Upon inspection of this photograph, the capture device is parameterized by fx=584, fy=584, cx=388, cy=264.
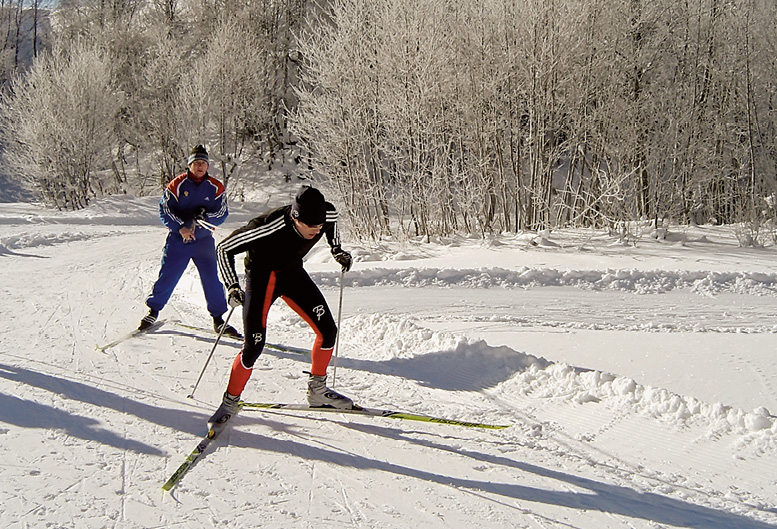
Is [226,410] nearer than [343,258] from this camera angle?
Yes

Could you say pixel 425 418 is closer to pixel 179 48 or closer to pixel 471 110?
pixel 471 110

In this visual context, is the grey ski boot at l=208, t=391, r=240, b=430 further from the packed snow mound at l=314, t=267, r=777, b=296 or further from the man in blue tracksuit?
the packed snow mound at l=314, t=267, r=777, b=296

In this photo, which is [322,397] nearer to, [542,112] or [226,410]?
[226,410]

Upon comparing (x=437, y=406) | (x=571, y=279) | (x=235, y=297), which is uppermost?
(x=235, y=297)

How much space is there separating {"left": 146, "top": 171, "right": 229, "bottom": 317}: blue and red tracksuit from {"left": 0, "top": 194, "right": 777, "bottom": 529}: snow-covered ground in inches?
19.7

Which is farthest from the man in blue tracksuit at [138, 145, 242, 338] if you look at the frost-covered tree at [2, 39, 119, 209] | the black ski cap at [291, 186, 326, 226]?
the frost-covered tree at [2, 39, 119, 209]

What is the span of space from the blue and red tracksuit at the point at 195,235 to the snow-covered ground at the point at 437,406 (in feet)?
1.64

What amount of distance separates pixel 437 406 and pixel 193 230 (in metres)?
3.39

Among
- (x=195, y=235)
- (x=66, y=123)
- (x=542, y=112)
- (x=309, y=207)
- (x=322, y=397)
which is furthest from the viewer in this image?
(x=66, y=123)

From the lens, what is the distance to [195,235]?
6.50 metres

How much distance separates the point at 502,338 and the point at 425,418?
2190 millimetres

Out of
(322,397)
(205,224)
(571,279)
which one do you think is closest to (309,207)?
(322,397)

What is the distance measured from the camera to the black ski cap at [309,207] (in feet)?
13.0

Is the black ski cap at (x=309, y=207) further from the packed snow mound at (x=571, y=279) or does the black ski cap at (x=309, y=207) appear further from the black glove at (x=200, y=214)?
the packed snow mound at (x=571, y=279)
